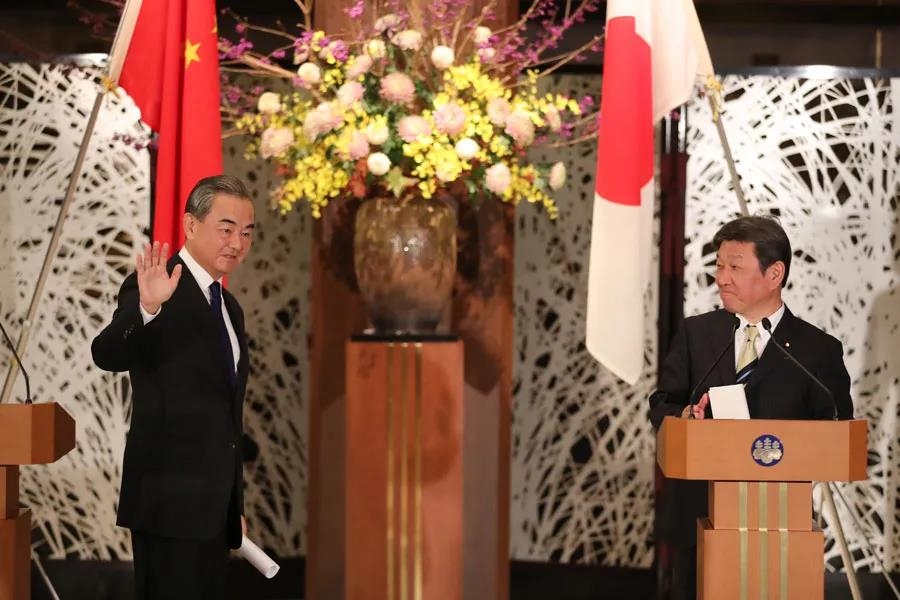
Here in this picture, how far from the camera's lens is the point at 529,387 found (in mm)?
4543

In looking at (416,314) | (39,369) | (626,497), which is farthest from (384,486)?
(39,369)

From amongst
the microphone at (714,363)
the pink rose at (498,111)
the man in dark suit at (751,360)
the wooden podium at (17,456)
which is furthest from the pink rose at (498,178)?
the wooden podium at (17,456)

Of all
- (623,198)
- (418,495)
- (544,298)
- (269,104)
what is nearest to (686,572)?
(418,495)

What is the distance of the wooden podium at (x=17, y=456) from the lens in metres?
2.56

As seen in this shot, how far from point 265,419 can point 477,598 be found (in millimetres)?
1123

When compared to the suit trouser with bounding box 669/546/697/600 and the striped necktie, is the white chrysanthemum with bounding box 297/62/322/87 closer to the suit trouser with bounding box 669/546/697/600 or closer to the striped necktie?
the striped necktie

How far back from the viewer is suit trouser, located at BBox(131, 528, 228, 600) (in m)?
2.59

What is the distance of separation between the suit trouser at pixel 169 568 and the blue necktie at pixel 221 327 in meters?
0.39

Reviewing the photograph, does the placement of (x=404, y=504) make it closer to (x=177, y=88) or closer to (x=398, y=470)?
(x=398, y=470)

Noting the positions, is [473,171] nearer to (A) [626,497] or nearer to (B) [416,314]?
(B) [416,314]

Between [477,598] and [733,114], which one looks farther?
[733,114]

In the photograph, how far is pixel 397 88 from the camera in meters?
3.30

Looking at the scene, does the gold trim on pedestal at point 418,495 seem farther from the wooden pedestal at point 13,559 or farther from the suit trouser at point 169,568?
the wooden pedestal at point 13,559

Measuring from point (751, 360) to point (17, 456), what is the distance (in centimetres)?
179
